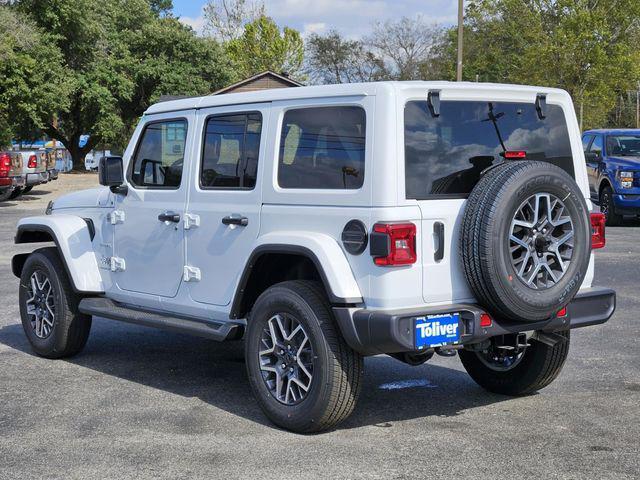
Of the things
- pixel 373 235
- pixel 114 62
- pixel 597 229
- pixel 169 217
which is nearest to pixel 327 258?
pixel 373 235

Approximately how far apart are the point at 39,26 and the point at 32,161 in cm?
646

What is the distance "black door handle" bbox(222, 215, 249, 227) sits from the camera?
582 cm

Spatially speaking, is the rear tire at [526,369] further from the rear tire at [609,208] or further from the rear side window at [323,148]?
the rear tire at [609,208]

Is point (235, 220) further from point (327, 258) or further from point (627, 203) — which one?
point (627, 203)

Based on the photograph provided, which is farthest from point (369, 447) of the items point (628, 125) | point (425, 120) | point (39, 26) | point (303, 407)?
point (628, 125)

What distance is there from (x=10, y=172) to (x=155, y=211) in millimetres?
21337

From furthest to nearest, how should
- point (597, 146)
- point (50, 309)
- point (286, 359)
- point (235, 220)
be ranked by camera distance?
point (597, 146), point (50, 309), point (235, 220), point (286, 359)

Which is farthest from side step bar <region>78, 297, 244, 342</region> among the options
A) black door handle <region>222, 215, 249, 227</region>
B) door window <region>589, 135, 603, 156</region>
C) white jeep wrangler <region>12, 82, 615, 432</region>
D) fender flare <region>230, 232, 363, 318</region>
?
door window <region>589, 135, 603, 156</region>

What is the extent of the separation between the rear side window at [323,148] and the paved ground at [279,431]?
4.67ft

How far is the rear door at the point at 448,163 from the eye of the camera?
16.8 feet

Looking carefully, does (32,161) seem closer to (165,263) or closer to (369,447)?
(165,263)

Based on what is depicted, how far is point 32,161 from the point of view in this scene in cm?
2780

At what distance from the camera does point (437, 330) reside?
503 cm

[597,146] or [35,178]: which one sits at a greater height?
[597,146]
